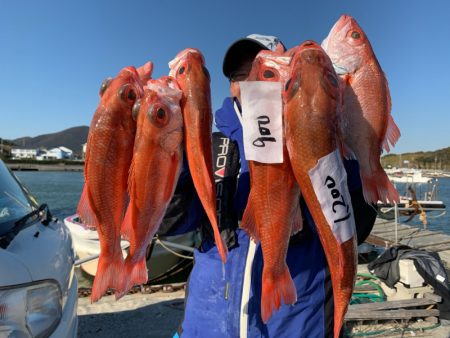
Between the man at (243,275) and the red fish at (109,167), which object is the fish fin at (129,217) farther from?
the man at (243,275)

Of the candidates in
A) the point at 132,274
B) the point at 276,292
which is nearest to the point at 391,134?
the point at 276,292

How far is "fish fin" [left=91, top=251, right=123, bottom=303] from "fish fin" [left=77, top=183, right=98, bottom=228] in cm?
16

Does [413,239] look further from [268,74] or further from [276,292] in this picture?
[268,74]

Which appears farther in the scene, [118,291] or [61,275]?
[61,275]

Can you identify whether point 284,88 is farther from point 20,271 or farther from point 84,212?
point 20,271

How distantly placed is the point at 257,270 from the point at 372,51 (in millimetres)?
1277

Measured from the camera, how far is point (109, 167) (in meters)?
1.56

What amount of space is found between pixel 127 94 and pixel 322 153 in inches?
36.1

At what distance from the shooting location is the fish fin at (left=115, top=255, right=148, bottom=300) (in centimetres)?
156

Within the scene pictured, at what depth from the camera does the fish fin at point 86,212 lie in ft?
5.15

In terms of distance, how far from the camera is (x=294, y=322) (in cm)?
180

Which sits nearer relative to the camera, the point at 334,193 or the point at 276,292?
the point at 334,193

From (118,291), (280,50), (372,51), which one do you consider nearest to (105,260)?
(118,291)

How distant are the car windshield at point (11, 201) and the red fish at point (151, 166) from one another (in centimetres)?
116
